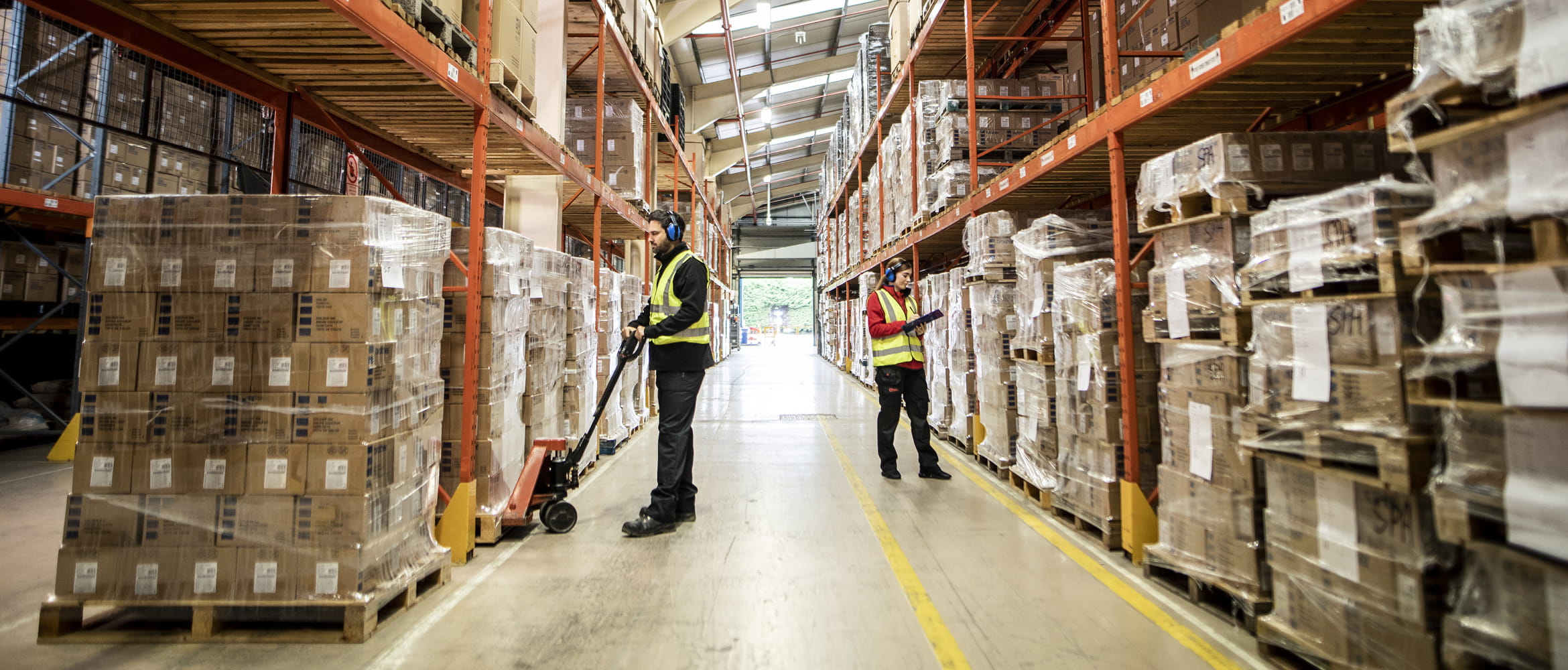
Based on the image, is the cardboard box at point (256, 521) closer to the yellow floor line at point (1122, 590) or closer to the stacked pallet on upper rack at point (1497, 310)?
the yellow floor line at point (1122, 590)

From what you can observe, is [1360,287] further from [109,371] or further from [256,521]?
[109,371]

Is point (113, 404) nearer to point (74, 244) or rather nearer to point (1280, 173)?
point (1280, 173)

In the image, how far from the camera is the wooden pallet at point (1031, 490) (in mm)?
4523

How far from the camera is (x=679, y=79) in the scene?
1606 cm

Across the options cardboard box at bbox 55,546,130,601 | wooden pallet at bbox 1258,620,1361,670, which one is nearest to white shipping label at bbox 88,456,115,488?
cardboard box at bbox 55,546,130,601

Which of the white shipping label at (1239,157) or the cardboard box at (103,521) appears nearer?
the cardboard box at (103,521)

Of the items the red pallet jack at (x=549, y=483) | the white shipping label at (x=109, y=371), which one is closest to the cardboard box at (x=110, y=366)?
the white shipping label at (x=109, y=371)

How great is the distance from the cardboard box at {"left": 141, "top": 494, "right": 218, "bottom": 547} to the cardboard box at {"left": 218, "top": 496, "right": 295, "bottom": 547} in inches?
2.1

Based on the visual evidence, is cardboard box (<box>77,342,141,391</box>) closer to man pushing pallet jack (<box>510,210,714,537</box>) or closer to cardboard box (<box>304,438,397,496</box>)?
cardboard box (<box>304,438,397,496</box>)

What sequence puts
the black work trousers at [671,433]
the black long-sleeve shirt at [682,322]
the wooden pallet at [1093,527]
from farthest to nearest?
the black work trousers at [671,433]
the black long-sleeve shirt at [682,322]
the wooden pallet at [1093,527]

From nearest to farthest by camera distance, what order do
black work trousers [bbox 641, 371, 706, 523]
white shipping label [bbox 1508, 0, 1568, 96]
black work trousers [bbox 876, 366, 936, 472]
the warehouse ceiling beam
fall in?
white shipping label [bbox 1508, 0, 1568, 96]
black work trousers [bbox 641, 371, 706, 523]
black work trousers [bbox 876, 366, 936, 472]
the warehouse ceiling beam

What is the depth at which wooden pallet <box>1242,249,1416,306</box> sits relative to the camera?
79.4 inches

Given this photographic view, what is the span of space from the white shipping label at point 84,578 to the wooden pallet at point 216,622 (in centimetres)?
5

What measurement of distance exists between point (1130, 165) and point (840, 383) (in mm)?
9566
